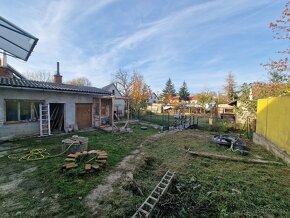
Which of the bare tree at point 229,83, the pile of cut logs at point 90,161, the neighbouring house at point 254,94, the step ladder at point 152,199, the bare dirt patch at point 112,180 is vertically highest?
the bare tree at point 229,83

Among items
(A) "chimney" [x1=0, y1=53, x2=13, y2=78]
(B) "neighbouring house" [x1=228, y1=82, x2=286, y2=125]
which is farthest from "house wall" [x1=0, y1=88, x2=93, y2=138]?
(B) "neighbouring house" [x1=228, y1=82, x2=286, y2=125]

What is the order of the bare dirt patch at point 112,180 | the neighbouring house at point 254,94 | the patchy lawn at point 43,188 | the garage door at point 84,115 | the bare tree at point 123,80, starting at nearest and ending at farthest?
the patchy lawn at point 43,188 < the bare dirt patch at point 112,180 < the neighbouring house at point 254,94 < the garage door at point 84,115 < the bare tree at point 123,80

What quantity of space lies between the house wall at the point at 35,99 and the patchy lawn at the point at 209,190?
7.77 meters

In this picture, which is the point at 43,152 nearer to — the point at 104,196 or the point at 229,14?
the point at 104,196

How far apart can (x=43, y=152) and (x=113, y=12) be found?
28.4ft

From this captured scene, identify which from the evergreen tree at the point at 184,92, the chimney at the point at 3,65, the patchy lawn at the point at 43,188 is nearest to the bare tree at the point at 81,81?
the evergreen tree at the point at 184,92

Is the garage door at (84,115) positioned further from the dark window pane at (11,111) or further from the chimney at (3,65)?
the chimney at (3,65)

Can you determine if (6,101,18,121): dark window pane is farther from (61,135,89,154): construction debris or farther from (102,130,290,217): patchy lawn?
(102,130,290,217): patchy lawn

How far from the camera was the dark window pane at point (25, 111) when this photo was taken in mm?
9398

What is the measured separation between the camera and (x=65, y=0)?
7.18 meters

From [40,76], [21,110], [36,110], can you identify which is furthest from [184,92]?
[21,110]

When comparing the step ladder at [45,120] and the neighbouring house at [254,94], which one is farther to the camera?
the neighbouring house at [254,94]

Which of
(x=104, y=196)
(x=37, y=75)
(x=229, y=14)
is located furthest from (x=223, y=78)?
(x=37, y=75)

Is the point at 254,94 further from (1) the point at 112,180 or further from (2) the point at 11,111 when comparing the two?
(2) the point at 11,111
